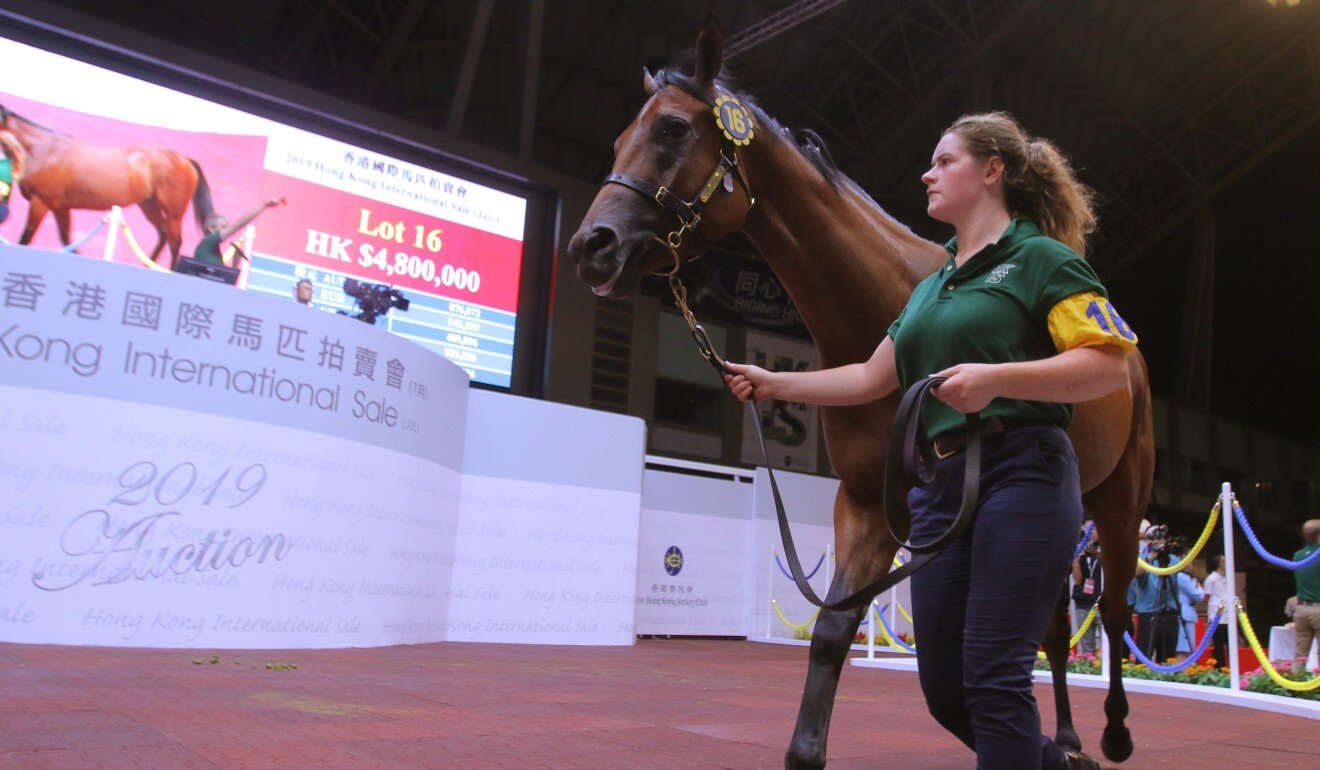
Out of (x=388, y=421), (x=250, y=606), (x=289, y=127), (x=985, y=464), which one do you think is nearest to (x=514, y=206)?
(x=289, y=127)

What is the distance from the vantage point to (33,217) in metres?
8.12

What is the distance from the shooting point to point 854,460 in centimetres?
231

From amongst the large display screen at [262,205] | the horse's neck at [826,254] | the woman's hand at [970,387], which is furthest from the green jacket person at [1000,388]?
the large display screen at [262,205]

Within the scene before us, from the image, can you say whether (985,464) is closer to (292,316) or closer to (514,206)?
(292,316)

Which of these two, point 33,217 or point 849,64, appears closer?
point 33,217

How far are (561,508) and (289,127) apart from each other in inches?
182

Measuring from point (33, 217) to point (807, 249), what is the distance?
8.06 metres

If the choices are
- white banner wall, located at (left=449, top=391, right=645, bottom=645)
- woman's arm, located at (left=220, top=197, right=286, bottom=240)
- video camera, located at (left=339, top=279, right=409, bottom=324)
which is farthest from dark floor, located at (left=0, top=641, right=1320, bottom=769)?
woman's arm, located at (left=220, top=197, right=286, bottom=240)

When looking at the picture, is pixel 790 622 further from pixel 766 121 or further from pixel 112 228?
pixel 766 121

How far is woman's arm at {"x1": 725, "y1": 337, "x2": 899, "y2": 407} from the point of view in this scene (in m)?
1.89

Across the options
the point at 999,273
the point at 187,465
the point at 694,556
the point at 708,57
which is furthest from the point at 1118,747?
the point at 694,556

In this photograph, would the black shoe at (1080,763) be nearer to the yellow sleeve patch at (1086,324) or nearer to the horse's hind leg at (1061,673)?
the horse's hind leg at (1061,673)

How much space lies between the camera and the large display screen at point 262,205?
8.25m

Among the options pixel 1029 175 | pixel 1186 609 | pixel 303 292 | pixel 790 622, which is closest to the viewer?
pixel 1029 175
